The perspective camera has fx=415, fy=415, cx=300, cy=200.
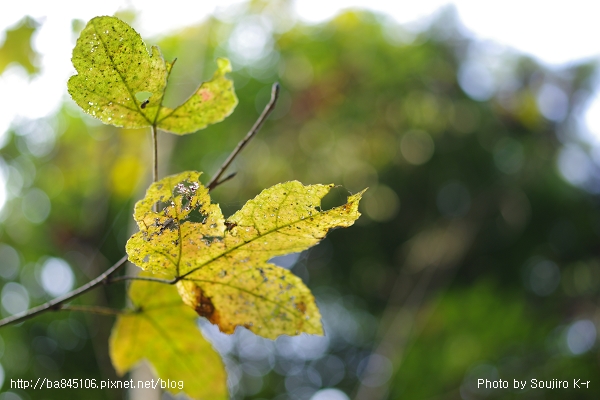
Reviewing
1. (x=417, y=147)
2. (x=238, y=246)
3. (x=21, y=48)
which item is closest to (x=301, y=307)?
(x=238, y=246)

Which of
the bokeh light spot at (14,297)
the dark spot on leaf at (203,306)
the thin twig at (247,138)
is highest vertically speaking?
the thin twig at (247,138)

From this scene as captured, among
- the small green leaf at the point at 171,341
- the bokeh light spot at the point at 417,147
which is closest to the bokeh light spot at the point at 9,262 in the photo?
the bokeh light spot at the point at 417,147

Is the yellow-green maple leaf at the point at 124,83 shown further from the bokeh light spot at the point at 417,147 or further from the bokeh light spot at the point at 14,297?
the bokeh light spot at the point at 14,297

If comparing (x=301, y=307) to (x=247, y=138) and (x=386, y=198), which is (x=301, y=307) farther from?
(x=386, y=198)

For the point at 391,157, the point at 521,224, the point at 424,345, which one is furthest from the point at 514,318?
the point at 391,157

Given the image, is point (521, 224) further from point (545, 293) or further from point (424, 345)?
point (424, 345)
